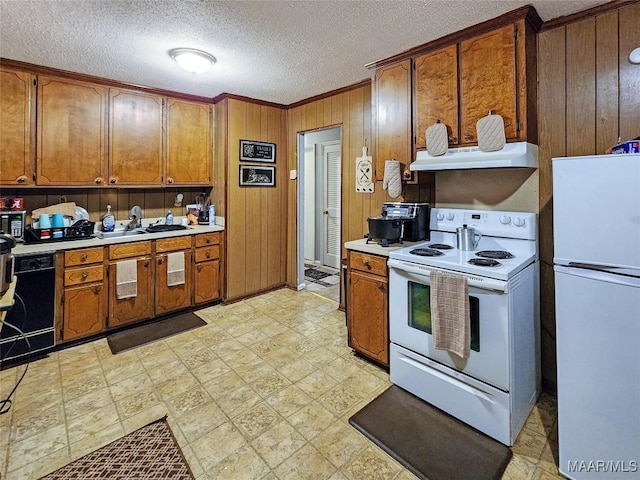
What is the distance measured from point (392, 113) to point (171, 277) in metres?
2.69

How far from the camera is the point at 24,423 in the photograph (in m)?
1.96

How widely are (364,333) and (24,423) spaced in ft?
7.27

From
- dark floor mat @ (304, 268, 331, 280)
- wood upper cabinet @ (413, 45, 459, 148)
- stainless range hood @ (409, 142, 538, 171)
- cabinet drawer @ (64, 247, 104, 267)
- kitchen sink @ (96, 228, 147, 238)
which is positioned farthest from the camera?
dark floor mat @ (304, 268, 331, 280)

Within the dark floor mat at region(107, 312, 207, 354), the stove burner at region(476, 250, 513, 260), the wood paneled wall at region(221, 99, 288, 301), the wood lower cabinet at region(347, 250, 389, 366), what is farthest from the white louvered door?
the stove burner at region(476, 250, 513, 260)

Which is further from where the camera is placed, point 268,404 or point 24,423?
point 268,404

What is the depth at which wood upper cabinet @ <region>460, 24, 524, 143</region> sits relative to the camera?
81.7 inches

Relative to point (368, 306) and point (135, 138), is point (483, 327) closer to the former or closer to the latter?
point (368, 306)

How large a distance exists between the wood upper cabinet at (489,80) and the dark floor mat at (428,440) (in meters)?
1.80

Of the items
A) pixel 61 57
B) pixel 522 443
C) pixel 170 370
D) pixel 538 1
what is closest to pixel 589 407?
pixel 522 443

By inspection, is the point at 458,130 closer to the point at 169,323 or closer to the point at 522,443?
the point at 522,443

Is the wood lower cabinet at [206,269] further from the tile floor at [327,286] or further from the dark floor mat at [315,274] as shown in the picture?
the dark floor mat at [315,274]

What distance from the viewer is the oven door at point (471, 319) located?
5.73ft

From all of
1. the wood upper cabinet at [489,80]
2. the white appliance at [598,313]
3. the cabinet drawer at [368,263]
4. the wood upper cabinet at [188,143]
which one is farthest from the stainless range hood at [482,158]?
the wood upper cabinet at [188,143]

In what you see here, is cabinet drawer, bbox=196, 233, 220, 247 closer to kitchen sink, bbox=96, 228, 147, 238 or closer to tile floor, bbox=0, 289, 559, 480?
kitchen sink, bbox=96, 228, 147, 238
